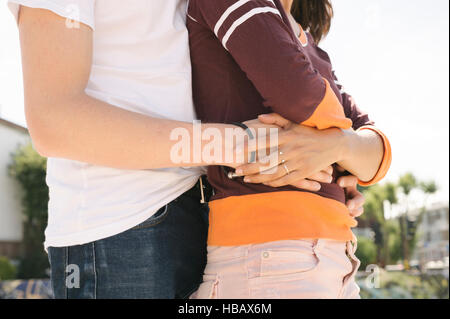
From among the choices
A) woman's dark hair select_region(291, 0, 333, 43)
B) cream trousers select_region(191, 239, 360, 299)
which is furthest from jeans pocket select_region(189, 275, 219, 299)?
woman's dark hair select_region(291, 0, 333, 43)

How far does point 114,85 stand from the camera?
1.02 metres

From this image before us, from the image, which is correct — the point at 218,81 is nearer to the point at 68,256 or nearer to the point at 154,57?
the point at 154,57

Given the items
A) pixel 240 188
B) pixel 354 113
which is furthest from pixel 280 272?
pixel 354 113

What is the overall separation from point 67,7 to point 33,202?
20.3 metres

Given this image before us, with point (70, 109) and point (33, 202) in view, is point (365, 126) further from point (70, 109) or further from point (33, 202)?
point (33, 202)

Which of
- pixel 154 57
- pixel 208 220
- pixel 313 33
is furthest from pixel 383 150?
pixel 313 33

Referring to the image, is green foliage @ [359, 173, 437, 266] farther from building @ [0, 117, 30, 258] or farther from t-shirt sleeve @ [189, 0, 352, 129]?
A: t-shirt sleeve @ [189, 0, 352, 129]

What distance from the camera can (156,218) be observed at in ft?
3.33

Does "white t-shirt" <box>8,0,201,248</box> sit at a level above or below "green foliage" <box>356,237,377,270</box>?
below

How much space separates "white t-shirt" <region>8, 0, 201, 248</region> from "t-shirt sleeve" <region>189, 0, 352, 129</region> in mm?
148

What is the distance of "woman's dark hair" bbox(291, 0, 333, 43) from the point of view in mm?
1816

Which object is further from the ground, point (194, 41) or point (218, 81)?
point (194, 41)

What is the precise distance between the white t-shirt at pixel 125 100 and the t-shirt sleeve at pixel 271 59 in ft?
0.49
